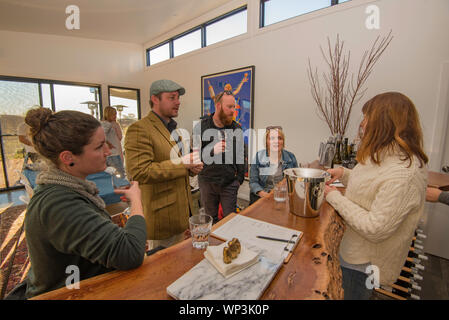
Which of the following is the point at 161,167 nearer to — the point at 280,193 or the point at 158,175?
the point at 158,175

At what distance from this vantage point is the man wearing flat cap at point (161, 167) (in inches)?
58.1

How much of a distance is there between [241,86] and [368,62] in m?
2.11

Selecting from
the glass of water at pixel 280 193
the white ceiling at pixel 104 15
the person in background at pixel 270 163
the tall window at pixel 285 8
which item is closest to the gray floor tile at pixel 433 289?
the person in background at pixel 270 163

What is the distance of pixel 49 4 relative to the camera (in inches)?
158

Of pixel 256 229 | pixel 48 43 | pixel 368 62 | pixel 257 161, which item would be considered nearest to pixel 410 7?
pixel 368 62

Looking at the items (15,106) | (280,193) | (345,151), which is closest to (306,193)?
(280,193)

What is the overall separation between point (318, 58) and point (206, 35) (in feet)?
9.17

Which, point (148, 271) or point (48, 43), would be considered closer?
point (148, 271)

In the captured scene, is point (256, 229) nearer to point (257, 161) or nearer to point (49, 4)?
point (257, 161)

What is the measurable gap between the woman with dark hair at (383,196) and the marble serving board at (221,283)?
1.79 feet

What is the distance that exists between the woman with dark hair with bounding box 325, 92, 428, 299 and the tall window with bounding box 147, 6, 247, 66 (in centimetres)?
389

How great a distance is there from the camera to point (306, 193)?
3.78ft

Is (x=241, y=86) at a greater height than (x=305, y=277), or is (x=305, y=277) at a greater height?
(x=241, y=86)

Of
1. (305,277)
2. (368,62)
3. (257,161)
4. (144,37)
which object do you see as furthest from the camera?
(144,37)
